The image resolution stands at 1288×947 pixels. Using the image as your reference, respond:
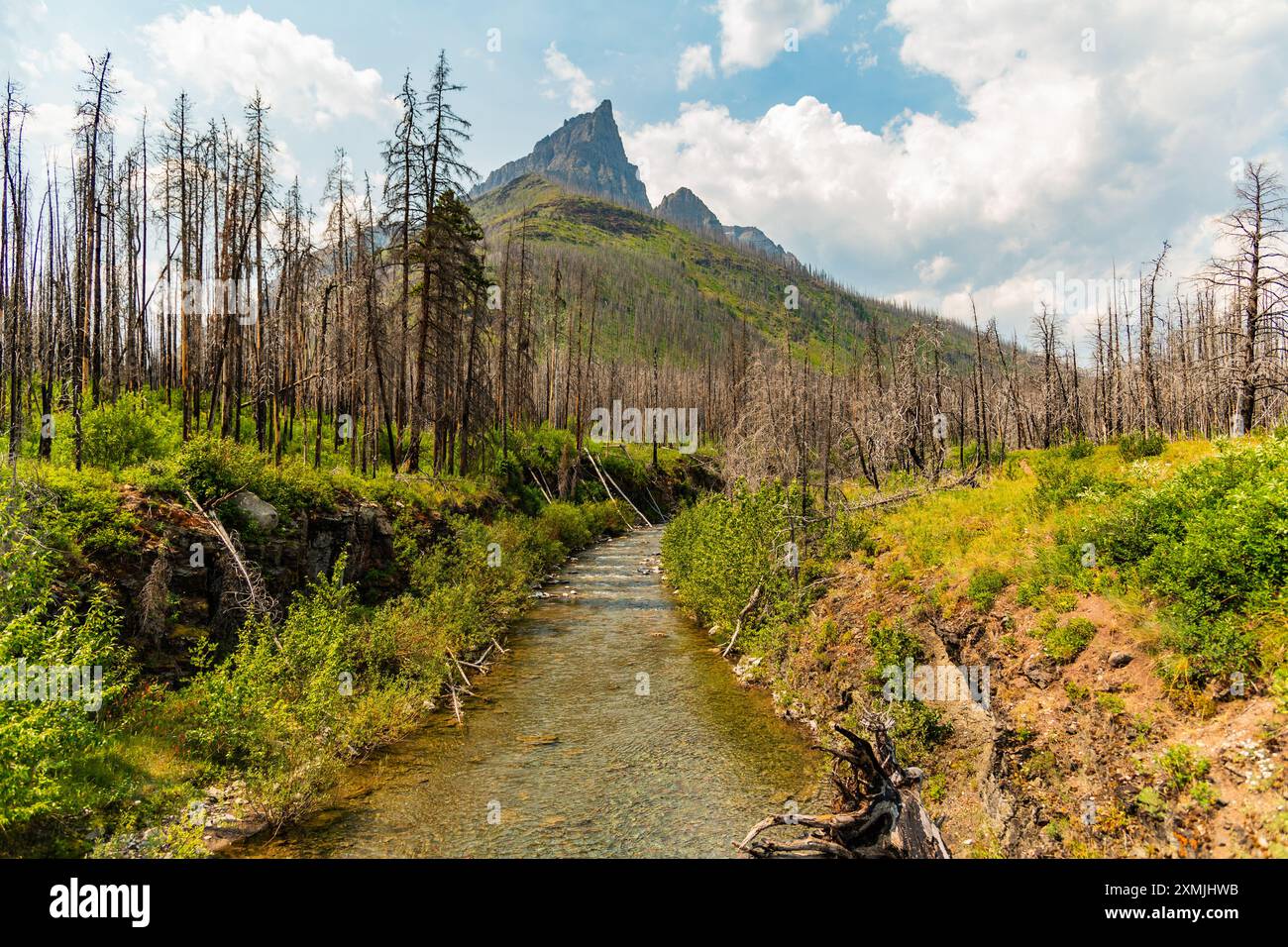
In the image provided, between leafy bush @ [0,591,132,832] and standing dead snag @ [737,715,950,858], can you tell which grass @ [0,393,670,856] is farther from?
standing dead snag @ [737,715,950,858]

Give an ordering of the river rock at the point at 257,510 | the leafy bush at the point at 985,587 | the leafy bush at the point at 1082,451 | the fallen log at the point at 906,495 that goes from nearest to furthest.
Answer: the leafy bush at the point at 985,587 < the river rock at the point at 257,510 < the leafy bush at the point at 1082,451 < the fallen log at the point at 906,495

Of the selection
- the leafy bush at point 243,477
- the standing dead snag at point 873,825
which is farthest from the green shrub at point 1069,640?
the leafy bush at point 243,477

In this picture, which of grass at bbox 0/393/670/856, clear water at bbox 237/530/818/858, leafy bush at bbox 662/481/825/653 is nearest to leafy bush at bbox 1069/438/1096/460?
leafy bush at bbox 662/481/825/653

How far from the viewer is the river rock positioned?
1254 centimetres

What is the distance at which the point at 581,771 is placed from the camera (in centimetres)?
988

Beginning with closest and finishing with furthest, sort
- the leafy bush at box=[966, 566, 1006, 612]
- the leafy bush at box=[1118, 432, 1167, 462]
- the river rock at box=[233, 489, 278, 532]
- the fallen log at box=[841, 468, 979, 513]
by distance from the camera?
the leafy bush at box=[966, 566, 1006, 612]
the river rock at box=[233, 489, 278, 532]
the leafy bush at box=[1118, 432, 1167, 462]
the fallen log at box=[841, 468, 979, 513]

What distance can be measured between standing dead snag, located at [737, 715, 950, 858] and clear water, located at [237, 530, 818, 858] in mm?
1386

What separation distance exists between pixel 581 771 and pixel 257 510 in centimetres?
922

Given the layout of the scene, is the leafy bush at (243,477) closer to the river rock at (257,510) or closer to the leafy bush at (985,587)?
the river rock at (257,510)

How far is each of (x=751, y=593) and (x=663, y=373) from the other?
90.0 meters

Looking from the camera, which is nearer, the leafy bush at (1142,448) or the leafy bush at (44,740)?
the leafy bush at (44,740)

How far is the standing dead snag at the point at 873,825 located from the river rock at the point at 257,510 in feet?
38.8

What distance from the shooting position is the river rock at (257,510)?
12538 mm

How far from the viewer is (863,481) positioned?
28.4 metres
